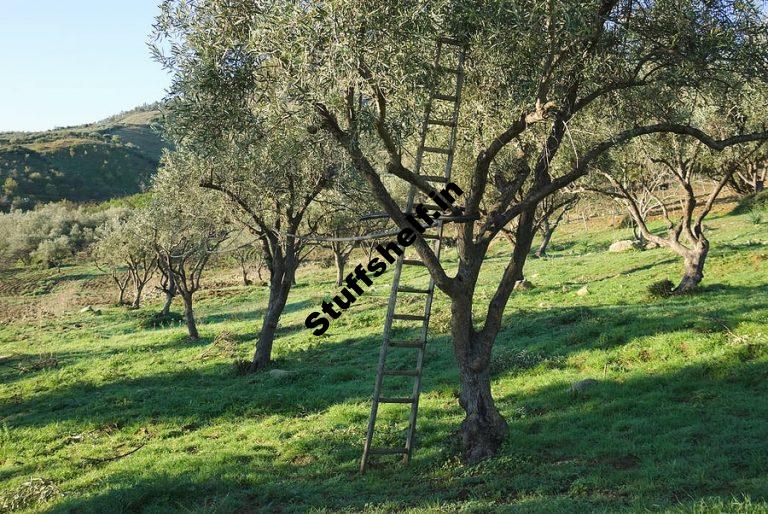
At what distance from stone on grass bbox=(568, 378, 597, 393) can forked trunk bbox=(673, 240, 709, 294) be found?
390 inches

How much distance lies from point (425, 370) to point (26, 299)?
5375 cm

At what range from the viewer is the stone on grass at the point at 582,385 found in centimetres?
1443

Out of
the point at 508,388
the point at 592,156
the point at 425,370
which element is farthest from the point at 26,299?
the point at 592,156

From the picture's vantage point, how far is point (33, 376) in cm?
2612

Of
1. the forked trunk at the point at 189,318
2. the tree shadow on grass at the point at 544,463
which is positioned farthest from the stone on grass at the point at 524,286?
the forked trunk at the point at 189,318

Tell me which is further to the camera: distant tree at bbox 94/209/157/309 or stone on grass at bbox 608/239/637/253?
distant tree at bbox 94/209/157/309

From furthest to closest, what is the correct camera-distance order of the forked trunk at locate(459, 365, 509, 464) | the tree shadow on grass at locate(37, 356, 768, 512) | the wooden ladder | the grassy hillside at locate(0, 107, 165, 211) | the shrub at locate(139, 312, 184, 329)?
the grassy hillside at locate(0, 107, 165, 211) < the shrub at locate(139, 312, 184, 329) < the forked trunk at locate(459, 365, 509, 464) < the wooden ladder < the tree shadow on grass at locate(37, 356, 768, 512)

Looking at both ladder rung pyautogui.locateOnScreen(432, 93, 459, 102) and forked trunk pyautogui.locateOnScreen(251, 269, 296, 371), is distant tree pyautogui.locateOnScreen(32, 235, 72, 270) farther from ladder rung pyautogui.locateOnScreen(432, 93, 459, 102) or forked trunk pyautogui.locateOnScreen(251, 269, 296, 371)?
ladder rung pyautogui.locateOnScreen(432, 93, 459, 102)

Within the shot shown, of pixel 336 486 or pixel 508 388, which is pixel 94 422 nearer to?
pixel 336 486

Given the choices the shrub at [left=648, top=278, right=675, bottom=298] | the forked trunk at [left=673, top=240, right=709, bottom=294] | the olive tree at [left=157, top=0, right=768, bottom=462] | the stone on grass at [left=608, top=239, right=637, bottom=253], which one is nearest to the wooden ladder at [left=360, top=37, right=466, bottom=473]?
the olive tree at [left=157, top=0, right=768, bottom=462]

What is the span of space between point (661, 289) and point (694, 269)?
54.7 inches

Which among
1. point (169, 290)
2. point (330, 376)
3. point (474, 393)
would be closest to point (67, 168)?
point (169, 290)

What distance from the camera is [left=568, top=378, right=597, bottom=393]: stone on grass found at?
1443 centimetres

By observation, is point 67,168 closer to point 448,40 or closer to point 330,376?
point 330,376
